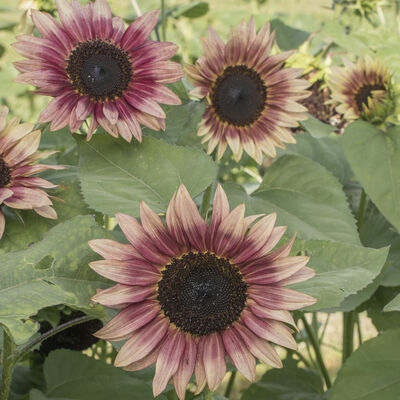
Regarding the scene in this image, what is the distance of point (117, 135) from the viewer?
0.53 meters

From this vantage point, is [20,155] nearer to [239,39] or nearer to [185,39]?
[239,39]

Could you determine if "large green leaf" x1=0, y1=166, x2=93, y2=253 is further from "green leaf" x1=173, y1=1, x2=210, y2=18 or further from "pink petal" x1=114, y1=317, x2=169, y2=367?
"green leaf" x1=173, y1=1, x2=210, y2=18

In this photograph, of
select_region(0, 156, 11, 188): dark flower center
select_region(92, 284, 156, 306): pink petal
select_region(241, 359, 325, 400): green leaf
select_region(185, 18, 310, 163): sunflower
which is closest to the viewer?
select_region(92, 284, 156, 306): pink petal

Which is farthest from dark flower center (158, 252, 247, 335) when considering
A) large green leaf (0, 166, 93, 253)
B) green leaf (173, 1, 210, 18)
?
green leaf (173, 1, 210, 18)

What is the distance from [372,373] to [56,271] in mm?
276

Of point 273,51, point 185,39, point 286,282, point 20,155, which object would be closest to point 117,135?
point 20,155

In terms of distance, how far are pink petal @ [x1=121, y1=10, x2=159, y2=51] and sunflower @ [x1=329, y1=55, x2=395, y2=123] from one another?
301mm

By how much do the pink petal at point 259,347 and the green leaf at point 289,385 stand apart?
1.11 feet

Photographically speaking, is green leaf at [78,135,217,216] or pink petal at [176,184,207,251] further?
green leaf at [78,135,217,216]

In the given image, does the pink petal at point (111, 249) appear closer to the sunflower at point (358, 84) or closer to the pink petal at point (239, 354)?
the pink petal at point (239, 354)

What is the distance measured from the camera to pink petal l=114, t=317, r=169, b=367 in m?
0.42

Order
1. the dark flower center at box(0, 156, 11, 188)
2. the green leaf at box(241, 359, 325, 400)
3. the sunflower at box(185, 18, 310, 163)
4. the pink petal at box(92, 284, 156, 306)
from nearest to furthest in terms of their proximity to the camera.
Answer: the pink petal at box(92, 284, 156, 306), the dark flower center at box(0, 156, 11, 188), the sunflower at box(185, 18, 310, 163), the green leaf at box(241, 359, 325, 400)

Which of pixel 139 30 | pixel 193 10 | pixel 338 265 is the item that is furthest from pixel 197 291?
pixel 193 10

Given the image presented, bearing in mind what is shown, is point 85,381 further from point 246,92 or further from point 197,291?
point 246,92
